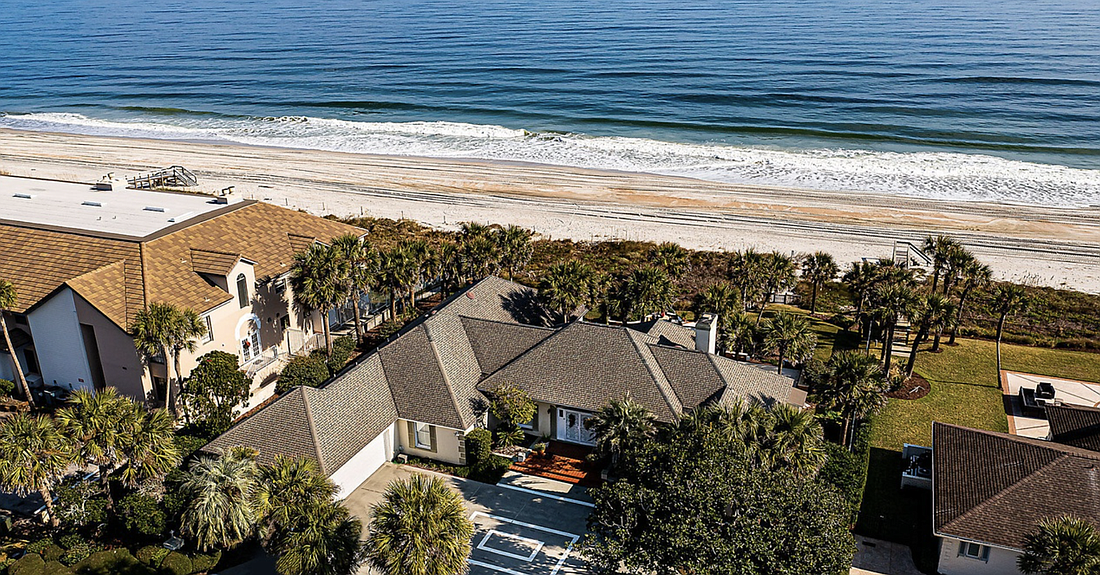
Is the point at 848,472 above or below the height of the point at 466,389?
below

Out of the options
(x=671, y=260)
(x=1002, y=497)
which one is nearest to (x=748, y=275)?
(x=671, y=260)

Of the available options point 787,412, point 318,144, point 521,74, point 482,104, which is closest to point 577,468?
point 787,412

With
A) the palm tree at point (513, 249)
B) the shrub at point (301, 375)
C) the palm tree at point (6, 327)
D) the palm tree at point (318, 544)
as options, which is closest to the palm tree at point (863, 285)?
the palm tree at point (513, 249)

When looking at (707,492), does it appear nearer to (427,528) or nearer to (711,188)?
(427,528)

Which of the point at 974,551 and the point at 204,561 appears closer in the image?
the point at 204,561

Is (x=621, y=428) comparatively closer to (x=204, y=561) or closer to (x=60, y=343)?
(x=204, y=561)

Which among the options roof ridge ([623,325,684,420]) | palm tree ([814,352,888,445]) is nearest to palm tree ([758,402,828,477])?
palm tree ([814,352,888,445])

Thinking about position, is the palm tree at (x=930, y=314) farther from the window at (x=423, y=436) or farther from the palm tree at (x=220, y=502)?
the palm tree at (x=220, y=502)
